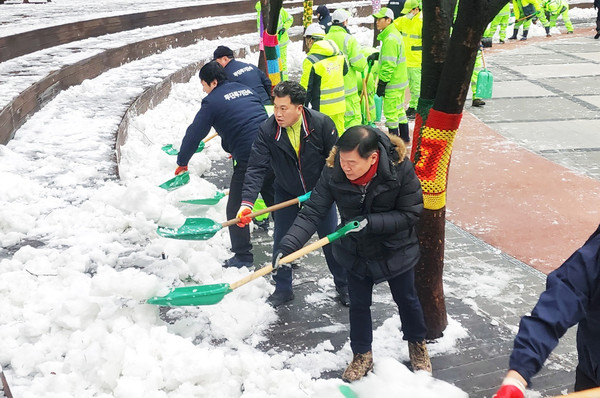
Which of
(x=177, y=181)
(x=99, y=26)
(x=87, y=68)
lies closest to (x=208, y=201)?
(x=177, y=181)

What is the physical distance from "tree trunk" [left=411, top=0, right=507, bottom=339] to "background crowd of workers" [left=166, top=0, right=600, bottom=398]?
0.37 metres

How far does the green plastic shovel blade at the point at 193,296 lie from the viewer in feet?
13.6

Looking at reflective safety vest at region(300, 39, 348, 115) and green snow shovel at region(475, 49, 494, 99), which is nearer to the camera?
reflective safety vest at region(300, 39, 348, 115)

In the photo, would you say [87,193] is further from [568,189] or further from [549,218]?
[568,189]

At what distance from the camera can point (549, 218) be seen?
660 centimetres

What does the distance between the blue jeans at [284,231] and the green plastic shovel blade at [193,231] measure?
1.54ft

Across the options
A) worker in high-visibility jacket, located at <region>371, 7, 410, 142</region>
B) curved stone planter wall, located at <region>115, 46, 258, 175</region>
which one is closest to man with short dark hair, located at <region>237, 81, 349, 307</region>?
curved stone planter wall, located at <region>115, 46, 258, 175</region>

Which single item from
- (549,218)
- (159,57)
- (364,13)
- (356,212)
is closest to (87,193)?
(356,212)

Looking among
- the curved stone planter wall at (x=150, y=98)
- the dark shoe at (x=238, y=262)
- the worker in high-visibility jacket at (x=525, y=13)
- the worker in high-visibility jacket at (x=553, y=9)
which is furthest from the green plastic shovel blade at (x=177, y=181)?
the worker in high-visibility jacket at (x=553, y=9)

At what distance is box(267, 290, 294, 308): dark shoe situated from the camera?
4920mm

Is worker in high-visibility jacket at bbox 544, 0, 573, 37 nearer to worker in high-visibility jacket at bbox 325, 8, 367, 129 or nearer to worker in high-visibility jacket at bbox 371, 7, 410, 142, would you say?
worker in high-visibility jacket at bbox 371, 7, 410, 142

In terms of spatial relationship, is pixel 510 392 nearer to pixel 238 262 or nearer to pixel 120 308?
pixel 120 308

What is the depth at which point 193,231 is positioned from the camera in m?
5.19

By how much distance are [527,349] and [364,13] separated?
21196 millimetres
